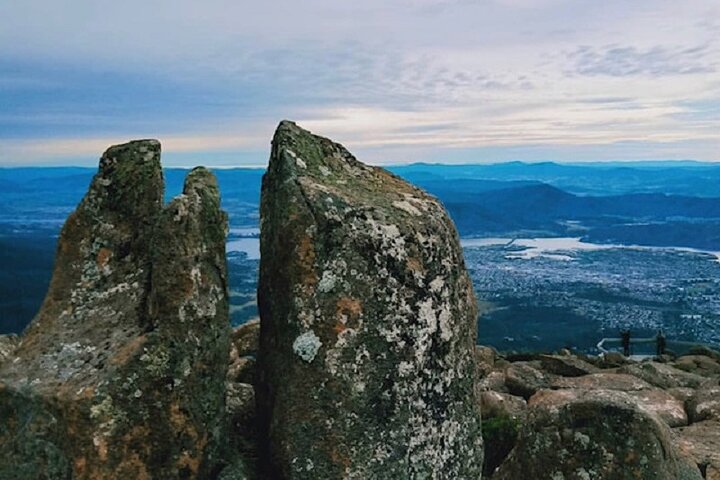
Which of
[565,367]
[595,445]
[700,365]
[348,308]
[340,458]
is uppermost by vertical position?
[348,308]

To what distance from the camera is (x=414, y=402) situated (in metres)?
9.20

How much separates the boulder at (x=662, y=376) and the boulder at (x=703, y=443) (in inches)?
225

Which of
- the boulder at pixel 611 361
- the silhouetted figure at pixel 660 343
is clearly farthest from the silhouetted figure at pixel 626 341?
the boulder at pixel 611 361

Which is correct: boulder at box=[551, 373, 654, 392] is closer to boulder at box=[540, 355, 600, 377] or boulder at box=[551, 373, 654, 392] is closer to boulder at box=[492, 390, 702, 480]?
boulder at box=[540, 355, 600, 377]

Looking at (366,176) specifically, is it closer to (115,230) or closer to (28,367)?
(115,230)

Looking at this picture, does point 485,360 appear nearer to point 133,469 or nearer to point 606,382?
point 606,382

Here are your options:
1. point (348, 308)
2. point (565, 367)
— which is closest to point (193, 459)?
point (348, 308)

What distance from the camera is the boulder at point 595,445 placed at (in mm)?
11344

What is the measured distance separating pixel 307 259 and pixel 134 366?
7.80ft

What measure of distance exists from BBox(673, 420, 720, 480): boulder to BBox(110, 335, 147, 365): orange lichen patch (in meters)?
9.29

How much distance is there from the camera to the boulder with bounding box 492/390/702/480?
37.2 ft

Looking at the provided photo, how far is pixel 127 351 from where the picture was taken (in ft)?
27.8

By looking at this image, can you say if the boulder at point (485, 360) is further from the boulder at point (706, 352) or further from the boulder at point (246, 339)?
the boulder at point (706, 352)

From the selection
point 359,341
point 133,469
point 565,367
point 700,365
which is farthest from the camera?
point 700,365
